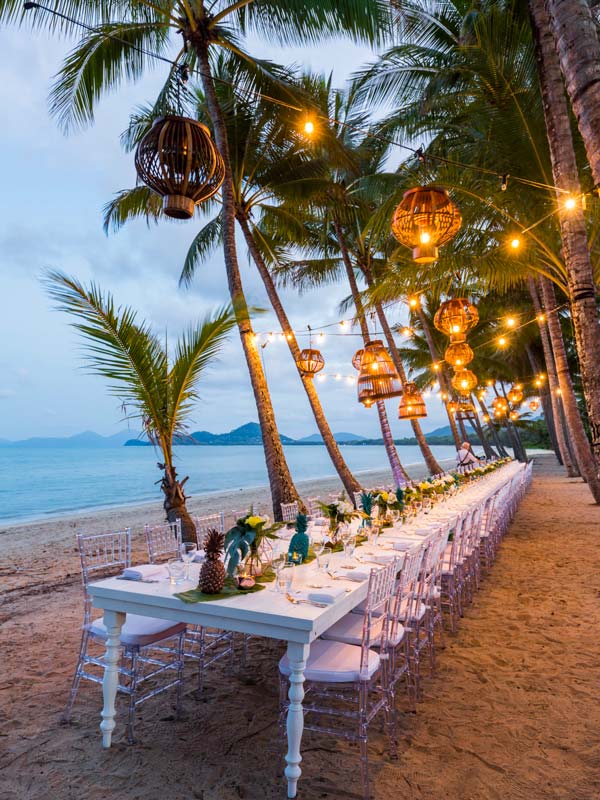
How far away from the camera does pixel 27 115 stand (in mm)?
10891

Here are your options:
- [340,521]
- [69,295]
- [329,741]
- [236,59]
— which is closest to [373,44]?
[236,59]

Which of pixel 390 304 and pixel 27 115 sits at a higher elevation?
pixel 27 115

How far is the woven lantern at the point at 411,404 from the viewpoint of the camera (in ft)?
32.8

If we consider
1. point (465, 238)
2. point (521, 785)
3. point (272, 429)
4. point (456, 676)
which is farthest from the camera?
point (465, 238)

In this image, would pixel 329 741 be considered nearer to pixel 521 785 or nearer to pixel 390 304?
pixel 521 785

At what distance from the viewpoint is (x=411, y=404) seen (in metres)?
10.1

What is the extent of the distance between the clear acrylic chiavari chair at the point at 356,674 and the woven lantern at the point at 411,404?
7297mm

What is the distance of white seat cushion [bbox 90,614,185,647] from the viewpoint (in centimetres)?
286

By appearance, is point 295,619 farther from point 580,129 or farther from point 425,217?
point 580,129

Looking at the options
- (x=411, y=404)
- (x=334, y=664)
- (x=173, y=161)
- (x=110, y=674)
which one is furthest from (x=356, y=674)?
(x=411, y=404)

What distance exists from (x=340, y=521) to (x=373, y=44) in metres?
7.79

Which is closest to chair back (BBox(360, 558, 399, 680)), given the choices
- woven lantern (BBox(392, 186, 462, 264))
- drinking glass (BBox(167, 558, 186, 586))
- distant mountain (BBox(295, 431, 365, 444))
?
drinking glass (BBox(167, 558, 186, 586))

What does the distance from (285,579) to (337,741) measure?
3.05ft

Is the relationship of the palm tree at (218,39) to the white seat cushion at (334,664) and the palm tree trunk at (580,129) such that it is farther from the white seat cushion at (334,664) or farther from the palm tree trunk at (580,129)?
the white seat cushion at (334,664)
